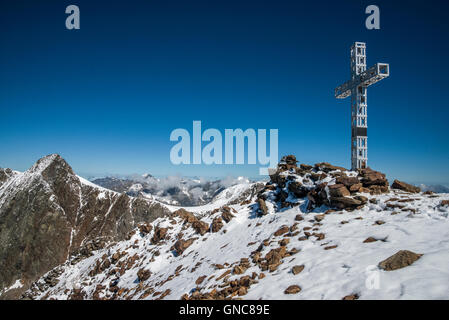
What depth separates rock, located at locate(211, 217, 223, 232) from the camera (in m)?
22.8

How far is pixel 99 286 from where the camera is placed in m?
24.2

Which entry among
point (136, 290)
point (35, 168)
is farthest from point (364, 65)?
point (35, 168)

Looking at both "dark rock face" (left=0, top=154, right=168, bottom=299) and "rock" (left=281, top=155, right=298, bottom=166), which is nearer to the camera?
"rock" (left=281, top=155, right=298, bottom=166)

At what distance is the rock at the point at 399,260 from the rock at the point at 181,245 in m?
17.7

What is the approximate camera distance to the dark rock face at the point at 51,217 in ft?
272

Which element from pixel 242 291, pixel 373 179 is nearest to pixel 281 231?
pixel 242 291

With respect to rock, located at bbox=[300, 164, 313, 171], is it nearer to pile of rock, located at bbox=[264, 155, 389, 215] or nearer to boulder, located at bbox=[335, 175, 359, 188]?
pile of rock, located at bbox=[264, 155, 389, 215]

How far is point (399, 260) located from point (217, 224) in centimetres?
1638

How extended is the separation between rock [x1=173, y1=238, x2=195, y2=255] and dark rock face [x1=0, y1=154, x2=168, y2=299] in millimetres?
72259

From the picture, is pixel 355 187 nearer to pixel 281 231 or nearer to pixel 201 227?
pixel 281 231

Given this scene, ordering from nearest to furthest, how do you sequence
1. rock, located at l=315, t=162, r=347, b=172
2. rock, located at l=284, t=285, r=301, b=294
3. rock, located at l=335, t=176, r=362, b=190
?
rock, located at l=284, t=285, r=301, b=294, rock, located at l=335, t=176, r=362, b=190, rock, located at l=315, t=162, r=347, b=172

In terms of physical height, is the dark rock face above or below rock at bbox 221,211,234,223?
below

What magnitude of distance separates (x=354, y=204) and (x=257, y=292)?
368 inches

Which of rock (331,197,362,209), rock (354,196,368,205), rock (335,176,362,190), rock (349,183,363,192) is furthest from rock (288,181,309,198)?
rock (354,196,368,205)
